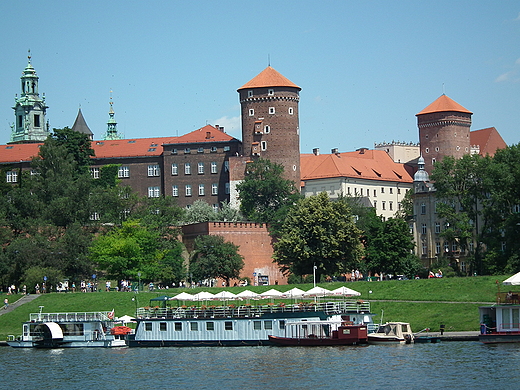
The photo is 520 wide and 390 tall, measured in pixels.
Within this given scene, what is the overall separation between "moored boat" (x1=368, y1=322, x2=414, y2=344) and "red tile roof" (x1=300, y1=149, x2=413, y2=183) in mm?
72904

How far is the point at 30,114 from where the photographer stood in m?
152

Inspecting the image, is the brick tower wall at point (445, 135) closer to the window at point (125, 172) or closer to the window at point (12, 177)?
the window at point (125, 172)

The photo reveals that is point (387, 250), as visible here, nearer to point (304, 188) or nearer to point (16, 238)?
point (16, 238)

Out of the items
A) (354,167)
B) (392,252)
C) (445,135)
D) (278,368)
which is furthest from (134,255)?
(445,135)

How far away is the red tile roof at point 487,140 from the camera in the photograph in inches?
5172

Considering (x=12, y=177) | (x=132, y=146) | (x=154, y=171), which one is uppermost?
(x=132, y=146)

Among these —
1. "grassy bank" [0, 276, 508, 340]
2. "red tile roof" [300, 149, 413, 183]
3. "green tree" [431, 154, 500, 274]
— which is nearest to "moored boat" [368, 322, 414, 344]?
"grassy bank" [0, 276, 508, 340]

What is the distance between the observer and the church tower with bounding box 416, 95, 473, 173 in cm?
12638

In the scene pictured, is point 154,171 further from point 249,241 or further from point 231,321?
point 231,321

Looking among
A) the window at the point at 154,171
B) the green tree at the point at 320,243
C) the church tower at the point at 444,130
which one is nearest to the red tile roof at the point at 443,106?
the church tower at the point at 444,130

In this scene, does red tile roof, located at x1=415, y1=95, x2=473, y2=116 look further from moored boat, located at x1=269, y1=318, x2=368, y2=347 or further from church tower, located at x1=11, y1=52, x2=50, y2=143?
moored boat, located at x1=269, y1=318, x2=368, y2=347

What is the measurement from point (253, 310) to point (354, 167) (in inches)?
2978

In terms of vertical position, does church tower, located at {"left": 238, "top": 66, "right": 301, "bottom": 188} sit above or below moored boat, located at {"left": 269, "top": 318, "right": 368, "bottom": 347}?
above

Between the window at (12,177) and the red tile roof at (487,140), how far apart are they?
54.6 metres
